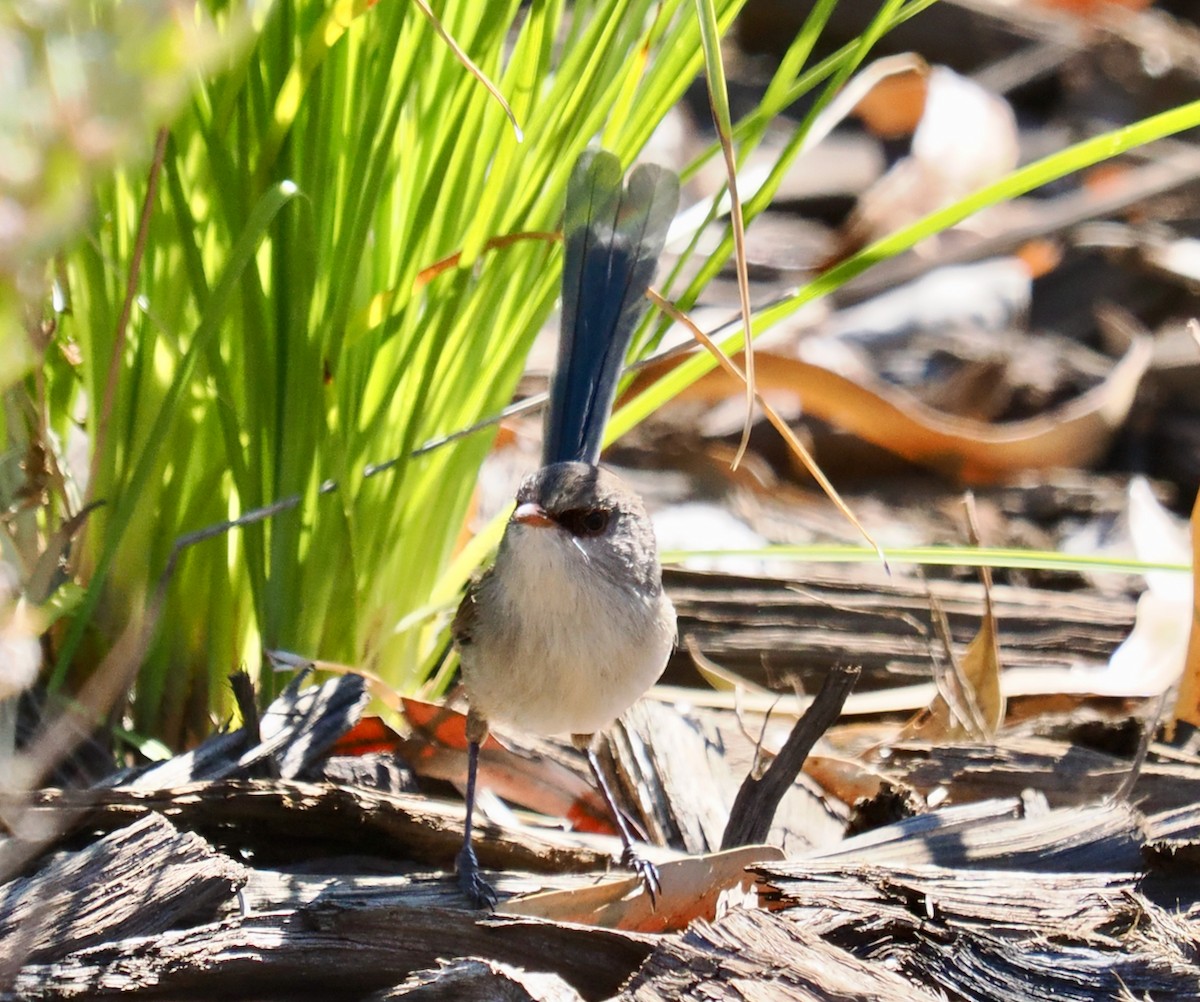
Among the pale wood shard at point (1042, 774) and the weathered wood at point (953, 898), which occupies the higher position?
the pale wood shard at point (1042, 774)

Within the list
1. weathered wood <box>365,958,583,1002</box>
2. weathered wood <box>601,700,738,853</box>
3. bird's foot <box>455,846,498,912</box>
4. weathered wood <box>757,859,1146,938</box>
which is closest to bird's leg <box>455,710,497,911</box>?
bird's foot <box>455,846,498,912</box>

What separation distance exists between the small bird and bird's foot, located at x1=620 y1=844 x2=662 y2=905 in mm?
20

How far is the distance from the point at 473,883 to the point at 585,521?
0.93m

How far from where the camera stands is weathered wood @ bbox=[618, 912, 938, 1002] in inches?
81.4

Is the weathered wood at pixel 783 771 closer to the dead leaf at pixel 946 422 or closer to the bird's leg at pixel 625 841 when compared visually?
the bird's leg at pixel 625 841

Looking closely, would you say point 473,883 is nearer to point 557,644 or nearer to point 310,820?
point 310,820

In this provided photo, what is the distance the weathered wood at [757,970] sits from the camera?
81.4 inches

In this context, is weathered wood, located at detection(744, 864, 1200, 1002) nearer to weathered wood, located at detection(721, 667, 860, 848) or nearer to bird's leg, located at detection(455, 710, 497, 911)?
weathered wood, located at detection(721, 667, 860, 848)

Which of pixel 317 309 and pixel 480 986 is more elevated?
pixel 317 309

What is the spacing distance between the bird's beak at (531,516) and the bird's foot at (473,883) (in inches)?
28.0

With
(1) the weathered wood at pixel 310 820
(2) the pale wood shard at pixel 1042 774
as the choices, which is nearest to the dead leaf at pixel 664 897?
(1) the weathered wood at pixel 310 820

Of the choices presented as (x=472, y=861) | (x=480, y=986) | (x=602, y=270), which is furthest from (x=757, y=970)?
(x=602, y=270)

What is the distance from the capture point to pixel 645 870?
2561 mm

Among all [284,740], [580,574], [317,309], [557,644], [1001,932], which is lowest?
[1001,932]
